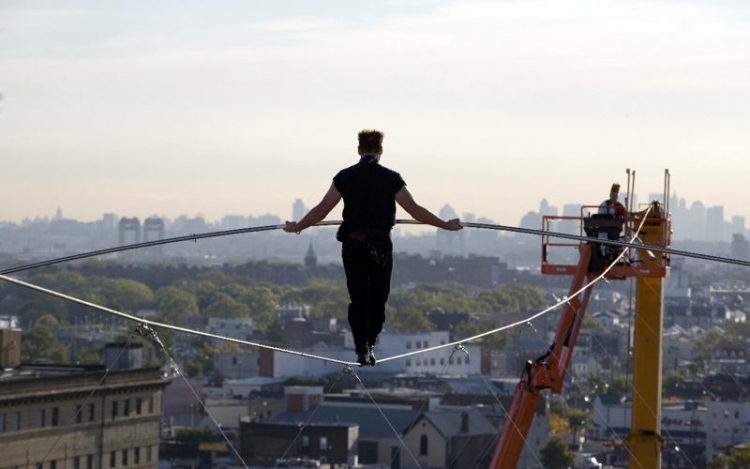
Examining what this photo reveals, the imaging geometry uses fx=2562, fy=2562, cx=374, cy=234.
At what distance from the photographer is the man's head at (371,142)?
10.3 metres

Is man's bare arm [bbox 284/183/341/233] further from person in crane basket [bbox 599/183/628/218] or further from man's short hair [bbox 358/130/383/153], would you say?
person in crane basket [bbox 599/183/628/218]

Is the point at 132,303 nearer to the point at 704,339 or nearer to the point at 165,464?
the point at 704,339

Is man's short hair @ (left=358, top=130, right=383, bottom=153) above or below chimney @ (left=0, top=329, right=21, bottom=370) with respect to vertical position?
above

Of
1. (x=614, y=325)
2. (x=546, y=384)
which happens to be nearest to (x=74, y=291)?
(x=614, y=325)

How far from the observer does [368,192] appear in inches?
409

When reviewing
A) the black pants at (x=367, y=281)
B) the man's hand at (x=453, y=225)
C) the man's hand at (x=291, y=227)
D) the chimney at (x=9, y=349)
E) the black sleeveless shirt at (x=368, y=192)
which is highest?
the black sleeveless shirt at (x=368, y=192)

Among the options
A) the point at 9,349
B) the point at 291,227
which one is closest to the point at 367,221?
the point at 291,227

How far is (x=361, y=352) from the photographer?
35.9 ft

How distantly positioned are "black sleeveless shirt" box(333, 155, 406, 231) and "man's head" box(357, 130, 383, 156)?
3 cm

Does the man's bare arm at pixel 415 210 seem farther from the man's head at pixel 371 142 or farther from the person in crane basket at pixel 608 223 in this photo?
the person in crane basket at pixel 608 223

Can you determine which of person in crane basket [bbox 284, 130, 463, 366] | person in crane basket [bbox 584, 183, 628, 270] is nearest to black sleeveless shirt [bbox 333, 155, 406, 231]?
person in crane basket [bbox 284, 130, 463, 366]

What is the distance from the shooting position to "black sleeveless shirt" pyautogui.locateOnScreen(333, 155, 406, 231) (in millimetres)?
10328

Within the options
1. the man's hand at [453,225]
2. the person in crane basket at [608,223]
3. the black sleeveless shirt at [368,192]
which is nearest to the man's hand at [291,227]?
the black sleeveless shirt at [368,192]

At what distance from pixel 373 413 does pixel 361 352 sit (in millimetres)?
49640
